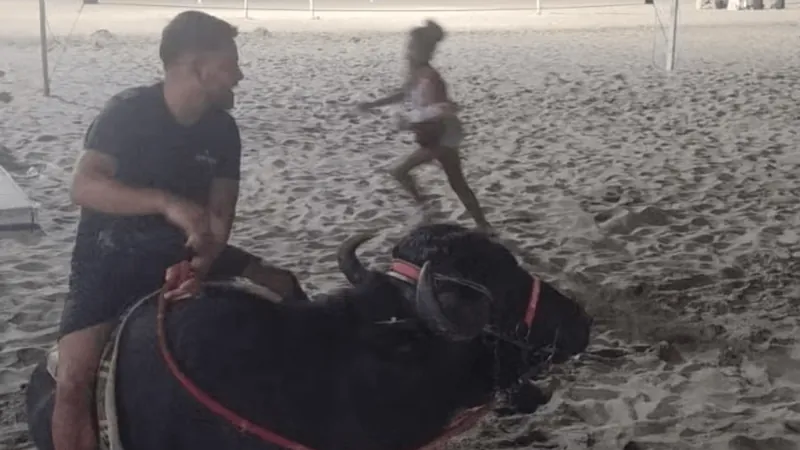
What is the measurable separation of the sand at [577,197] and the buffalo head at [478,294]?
112cm

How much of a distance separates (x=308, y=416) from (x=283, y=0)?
57.4 ft

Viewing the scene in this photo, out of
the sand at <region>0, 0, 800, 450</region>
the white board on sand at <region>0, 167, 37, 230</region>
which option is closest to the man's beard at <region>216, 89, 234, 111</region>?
the sand at <region>0, 0, 800, 450</region>

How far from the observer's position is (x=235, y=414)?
4.22ft

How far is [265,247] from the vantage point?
4.01 meters

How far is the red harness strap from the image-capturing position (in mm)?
1282

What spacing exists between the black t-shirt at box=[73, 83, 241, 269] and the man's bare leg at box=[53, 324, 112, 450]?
12 centimetres

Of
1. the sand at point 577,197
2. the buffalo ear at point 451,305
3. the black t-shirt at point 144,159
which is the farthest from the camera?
the sand at point 577,197

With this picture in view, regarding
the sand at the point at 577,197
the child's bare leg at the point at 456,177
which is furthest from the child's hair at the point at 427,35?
the sand at the point at 577,197

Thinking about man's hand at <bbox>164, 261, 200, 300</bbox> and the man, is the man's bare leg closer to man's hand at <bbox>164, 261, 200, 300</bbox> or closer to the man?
the man

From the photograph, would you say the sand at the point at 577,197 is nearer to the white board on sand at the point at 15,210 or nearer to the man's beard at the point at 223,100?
the white board on sand at the point at 15,210

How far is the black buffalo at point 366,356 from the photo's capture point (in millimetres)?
1274

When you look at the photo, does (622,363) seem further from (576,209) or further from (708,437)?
(576,209)

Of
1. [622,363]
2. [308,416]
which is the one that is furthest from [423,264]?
[622,363]

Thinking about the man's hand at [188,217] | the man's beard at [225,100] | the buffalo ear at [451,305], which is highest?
the man's beard at [225,100]
